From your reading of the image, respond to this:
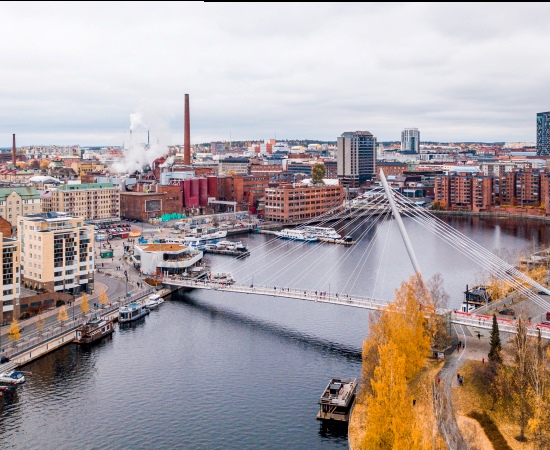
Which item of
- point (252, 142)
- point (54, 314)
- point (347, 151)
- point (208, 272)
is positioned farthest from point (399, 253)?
point (252, 142)

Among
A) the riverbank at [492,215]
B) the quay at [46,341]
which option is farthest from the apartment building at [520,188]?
the quay at [46,341]

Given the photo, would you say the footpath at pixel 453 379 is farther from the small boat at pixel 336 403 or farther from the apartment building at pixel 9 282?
the apartment building at pixel 9 282

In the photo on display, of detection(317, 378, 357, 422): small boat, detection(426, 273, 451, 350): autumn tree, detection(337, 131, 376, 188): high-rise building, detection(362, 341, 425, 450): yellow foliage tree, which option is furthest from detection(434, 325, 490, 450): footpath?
detection(337, 131, 376, 188): high-rise building

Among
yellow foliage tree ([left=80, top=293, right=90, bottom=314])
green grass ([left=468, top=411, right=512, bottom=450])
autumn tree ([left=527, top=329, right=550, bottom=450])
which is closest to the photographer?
autumn tree ([left=527, top=329, right=550, bottom=450])

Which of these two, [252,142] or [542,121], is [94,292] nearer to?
[542,121]

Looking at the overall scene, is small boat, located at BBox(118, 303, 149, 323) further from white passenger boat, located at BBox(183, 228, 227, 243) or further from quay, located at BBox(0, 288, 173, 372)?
white passenger boat, located at BBox(183, 228, 227, 243)
